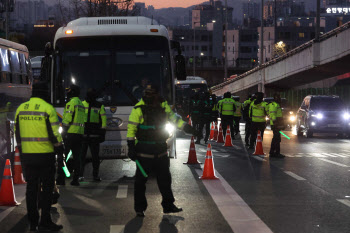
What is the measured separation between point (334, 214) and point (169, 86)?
589cm

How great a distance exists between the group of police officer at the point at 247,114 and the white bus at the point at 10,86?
5.03 m

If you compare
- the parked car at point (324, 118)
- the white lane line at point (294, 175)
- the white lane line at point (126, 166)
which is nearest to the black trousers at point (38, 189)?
the white lane line at point (294, 175)

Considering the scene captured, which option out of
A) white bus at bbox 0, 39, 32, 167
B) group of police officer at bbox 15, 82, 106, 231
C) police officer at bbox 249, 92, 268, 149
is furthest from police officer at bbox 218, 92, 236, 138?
group of police officer at bbox 15, 82, 106, 231

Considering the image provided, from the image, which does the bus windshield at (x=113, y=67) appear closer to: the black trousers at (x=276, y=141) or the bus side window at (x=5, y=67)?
the bus side window at (x=5, y=67)

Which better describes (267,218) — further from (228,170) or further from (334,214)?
(228,170)

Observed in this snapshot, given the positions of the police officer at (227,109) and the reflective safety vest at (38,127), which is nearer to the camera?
the reflective safety vest at (38,127)

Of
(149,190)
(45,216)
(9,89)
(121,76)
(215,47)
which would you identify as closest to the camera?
(45,216)

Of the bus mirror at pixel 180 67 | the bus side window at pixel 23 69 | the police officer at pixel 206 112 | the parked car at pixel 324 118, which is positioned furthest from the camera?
the parked car at pixel 324 118

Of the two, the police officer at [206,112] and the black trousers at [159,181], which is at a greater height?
the police officer at [206,112]

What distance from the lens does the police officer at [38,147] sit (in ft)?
27.6

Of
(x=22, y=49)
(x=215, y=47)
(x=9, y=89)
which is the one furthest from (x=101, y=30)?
(x=215, y=47)

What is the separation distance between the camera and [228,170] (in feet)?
50.9

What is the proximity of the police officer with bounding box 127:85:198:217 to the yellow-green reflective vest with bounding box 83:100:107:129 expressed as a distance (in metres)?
3.60

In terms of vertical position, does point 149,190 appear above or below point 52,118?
below
